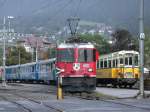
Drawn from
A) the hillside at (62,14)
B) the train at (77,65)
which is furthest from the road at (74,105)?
the hillside at (62,14)

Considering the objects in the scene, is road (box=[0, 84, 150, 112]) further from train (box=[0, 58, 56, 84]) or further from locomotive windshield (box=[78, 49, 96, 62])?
train (box=[0, 58, 56, 84])

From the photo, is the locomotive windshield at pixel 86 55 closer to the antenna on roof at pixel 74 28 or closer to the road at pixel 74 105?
the antenna on roof at pixel 74 28

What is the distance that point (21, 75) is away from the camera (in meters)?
83.1

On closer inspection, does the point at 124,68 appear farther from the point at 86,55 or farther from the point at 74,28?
the point at 86,55

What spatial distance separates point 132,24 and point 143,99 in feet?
320

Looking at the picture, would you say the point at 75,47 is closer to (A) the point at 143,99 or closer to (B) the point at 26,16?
(A) the point at 143,99

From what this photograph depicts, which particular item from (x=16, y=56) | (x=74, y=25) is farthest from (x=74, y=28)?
(x=16, y=56)

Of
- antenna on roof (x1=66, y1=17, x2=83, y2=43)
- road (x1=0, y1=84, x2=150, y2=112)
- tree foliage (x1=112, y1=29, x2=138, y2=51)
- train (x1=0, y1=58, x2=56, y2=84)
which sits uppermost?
tree foliage (x1=112, y1=29, x2=138, y2=51)

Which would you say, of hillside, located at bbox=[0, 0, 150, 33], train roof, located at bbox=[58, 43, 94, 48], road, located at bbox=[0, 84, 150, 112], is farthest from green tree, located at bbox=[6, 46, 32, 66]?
road, located at bbox=[0, 84, 150, 112]

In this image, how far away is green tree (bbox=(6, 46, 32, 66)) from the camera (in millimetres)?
132000

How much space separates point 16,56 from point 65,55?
9692 centimetres

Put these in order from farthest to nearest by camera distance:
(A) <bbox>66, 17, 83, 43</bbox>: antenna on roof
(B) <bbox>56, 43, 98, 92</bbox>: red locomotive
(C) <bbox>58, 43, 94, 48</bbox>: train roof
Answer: (A) <bbox>66, 17, 83, 43</bbox>: antenna on roof
(C) <bbox>58, 43, 94, 48</bbox>: train roof
(B) <bbox>56, 43, 98, 92</bbox>: red locomotive

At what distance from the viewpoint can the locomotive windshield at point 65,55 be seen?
39.0 meters

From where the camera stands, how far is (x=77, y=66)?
38.8 metres
